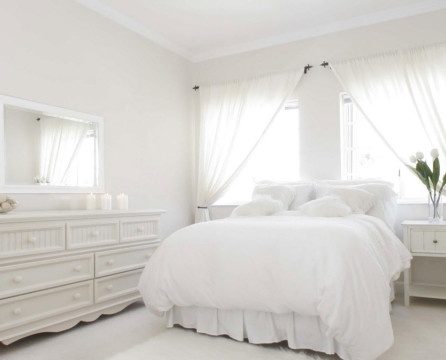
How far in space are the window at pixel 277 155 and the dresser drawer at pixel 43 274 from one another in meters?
2.23

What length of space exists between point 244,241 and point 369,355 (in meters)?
0.89

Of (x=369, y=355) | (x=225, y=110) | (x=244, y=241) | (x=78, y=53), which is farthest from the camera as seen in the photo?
(x=225, y=110)

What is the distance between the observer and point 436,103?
11.7 feet

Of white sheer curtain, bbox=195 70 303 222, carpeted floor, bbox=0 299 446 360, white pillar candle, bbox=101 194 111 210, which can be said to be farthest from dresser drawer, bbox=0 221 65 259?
white sheer curtain, bbox=195 70 303 222

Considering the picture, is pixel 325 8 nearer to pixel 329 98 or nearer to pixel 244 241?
A: pixel 329 98

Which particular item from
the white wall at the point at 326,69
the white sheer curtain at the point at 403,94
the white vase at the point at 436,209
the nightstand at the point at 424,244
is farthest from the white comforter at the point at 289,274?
the white wall at the point at 326,69

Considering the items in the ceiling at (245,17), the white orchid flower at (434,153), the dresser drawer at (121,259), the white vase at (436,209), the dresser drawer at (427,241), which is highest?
the ceiling at (245,17)

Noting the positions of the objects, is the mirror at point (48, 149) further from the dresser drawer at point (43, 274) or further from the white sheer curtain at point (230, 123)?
the white sheer curtain at point (230, 123)

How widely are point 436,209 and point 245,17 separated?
2.55 meters

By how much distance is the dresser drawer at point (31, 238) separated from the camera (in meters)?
2.29

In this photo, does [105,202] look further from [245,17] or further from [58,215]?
[245,17]

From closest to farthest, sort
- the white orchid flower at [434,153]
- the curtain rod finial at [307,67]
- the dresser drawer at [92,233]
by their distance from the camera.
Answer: the dresser drawer at [92,233], the white orchid flower at [434,153], the curtain rod finial at [307,67]

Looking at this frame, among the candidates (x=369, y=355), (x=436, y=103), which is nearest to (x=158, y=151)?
(x=436, y=103)

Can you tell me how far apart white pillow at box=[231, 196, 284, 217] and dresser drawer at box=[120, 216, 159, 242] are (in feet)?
2.35
